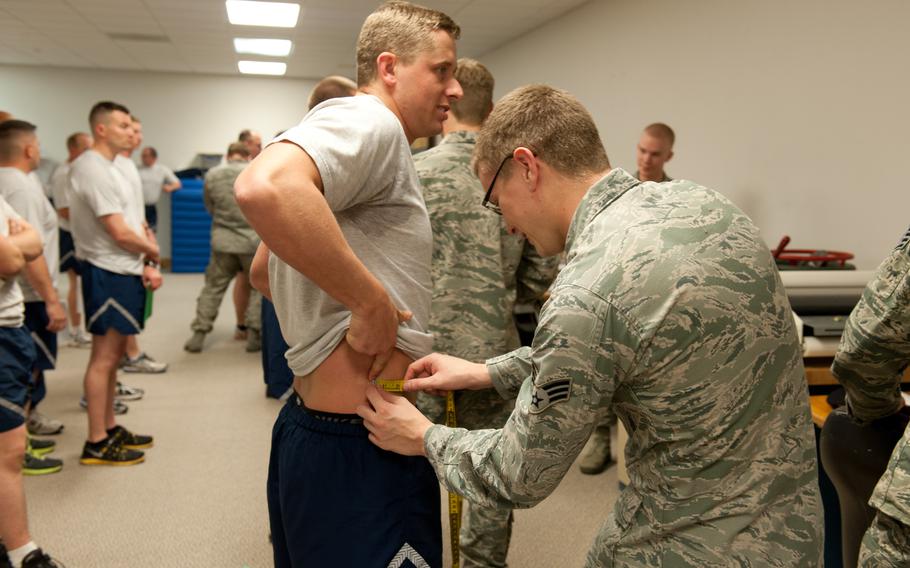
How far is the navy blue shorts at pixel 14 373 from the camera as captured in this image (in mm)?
2432

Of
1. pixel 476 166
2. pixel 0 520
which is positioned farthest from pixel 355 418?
pixel 0 520

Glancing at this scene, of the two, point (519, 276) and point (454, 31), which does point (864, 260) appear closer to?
point (519, 276)

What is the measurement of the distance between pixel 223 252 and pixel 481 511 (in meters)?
4.17

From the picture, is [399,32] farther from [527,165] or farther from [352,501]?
[352,501]

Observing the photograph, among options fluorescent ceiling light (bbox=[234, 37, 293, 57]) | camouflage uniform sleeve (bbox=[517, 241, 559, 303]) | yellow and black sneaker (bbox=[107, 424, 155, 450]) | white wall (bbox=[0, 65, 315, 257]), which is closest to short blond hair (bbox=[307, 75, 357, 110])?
camouflage uniform sleeve (bbox=[517, 241, 559, 303])

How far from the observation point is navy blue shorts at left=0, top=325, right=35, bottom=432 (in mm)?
2432

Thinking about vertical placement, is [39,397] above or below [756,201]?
below

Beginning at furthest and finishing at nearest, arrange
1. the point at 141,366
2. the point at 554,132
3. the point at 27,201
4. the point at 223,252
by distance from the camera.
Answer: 1. the point at 223,252
2. the point at 141,366
3. the point at 27,201
4. the point at 554,132

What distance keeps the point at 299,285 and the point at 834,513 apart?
2.00 meters

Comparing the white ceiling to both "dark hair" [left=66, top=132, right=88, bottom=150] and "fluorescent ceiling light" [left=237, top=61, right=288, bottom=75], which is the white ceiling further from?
"dark hair" [left=66, top=132, right=88, bottom=150]

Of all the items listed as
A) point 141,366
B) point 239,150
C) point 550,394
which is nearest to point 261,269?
point 550,394

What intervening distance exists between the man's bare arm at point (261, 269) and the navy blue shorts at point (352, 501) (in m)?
0.35

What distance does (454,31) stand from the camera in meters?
1.48

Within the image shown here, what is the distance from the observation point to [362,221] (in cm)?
134
